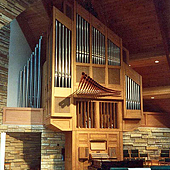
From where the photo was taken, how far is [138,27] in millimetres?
12430

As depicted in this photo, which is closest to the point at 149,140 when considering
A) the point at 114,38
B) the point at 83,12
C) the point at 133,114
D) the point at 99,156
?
the point at 133,114

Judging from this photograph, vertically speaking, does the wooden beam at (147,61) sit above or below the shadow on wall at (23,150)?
above

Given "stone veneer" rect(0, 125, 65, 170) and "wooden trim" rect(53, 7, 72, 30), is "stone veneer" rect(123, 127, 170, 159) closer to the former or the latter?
"stone veneer" rect(0, 125, 65, 170)

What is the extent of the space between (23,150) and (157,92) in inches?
244

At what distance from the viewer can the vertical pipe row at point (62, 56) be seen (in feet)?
35.6

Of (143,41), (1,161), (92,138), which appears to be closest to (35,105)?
(92,138)

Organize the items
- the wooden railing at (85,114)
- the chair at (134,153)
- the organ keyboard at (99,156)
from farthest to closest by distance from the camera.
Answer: the chair at (134,153) → the wooden railing at (85,114) → the organ keyboard at (99,156)

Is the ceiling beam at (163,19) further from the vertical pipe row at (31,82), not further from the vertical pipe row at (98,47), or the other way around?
the vertical pipe row at (31,82)

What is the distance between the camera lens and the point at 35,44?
14.0 m

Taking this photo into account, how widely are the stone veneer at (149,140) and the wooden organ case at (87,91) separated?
187 cm

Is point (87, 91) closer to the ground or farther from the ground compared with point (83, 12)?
closer to the ground

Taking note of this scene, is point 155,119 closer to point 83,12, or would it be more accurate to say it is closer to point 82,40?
point 82,40

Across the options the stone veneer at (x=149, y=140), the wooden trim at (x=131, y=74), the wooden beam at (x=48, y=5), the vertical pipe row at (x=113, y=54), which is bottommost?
the stone veneer at (x=149, y=140)

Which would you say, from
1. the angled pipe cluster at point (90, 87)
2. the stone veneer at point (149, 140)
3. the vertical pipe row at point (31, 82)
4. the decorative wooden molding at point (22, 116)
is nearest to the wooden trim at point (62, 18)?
the angled pipe cluster at point (90, 87)
